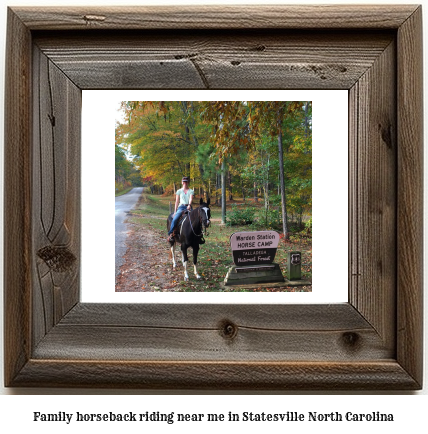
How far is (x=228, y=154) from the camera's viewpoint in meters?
1.04

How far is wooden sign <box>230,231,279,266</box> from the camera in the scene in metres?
1.00

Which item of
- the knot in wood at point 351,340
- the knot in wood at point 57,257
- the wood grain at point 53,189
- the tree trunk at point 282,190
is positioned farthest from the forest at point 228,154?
the knot in wood at point 351,340

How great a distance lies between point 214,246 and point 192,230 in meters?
0.09

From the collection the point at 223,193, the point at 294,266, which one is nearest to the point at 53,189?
the point at 223,193

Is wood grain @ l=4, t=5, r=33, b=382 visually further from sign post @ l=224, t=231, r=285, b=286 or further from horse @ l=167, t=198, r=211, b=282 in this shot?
sign post @ l=224, t=231, r=285, b=286

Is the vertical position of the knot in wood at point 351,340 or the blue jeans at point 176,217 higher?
the blue jeans at point 176,217

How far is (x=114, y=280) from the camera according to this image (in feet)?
3.35

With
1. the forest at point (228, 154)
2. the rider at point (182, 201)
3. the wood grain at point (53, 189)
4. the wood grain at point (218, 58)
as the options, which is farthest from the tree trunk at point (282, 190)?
the wood grain at point (53, 189)

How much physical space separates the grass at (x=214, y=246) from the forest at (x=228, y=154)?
3 centimetres

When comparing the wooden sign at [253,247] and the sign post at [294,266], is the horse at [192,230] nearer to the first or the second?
the wooden sign at [253,247]

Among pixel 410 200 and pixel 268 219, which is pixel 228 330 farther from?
pixel 410 200

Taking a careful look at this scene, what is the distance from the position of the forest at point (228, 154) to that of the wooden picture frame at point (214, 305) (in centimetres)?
8

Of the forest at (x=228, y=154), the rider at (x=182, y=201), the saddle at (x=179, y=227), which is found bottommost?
the saddle at (x=179, y=227)

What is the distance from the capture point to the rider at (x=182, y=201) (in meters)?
1.02
